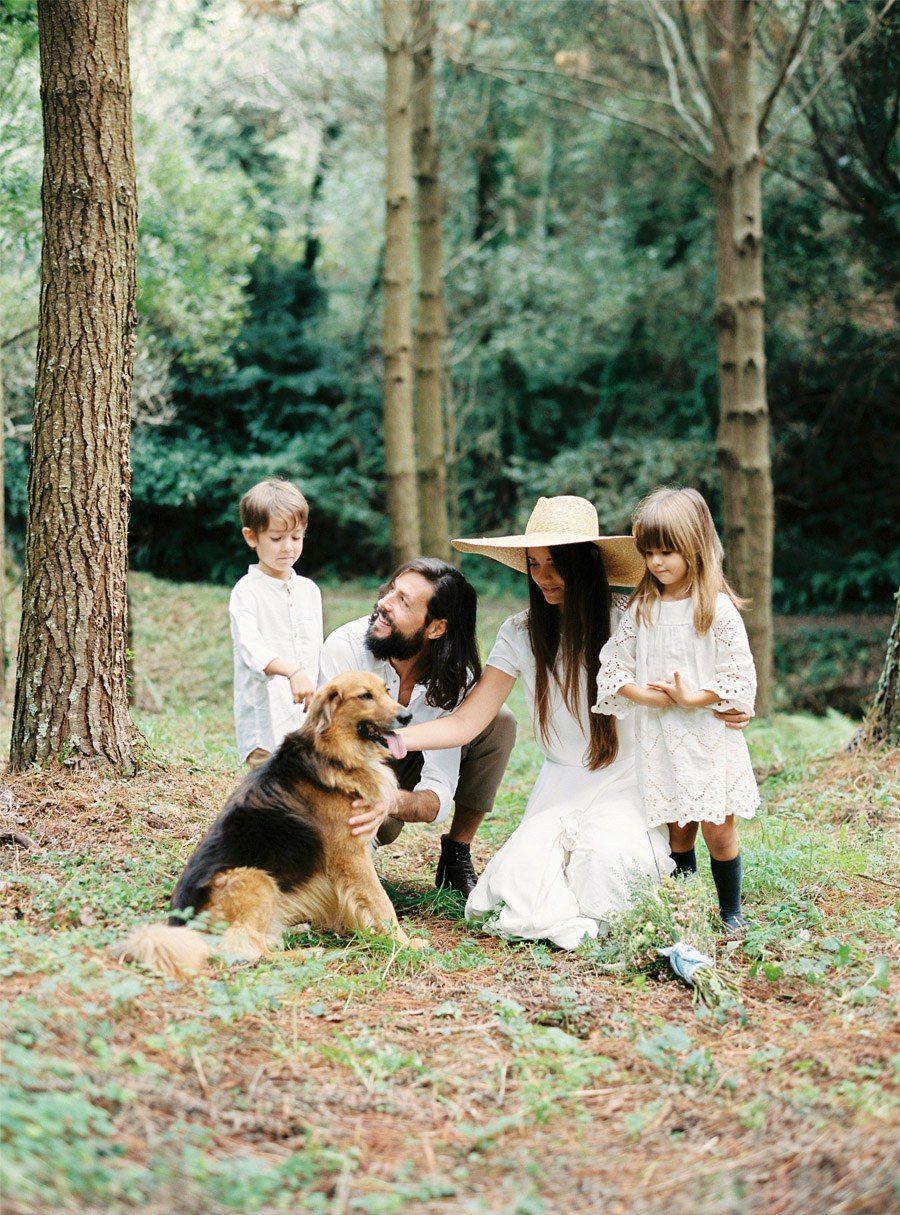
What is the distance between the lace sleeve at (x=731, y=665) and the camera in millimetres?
4165

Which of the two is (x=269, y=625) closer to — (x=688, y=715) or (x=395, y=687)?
(x=395, y=687)

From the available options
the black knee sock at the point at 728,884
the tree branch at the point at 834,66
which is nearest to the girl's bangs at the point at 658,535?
the black knee sock at the point at 728,884

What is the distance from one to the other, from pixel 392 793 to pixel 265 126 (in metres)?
18.7

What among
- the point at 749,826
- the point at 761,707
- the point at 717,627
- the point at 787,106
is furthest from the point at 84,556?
the point at 787,106

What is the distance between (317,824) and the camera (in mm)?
4113

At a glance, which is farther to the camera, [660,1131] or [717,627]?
[717,627]

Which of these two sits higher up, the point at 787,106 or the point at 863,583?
the point at 787,106

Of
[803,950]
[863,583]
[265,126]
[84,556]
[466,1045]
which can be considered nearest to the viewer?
[466,1045]

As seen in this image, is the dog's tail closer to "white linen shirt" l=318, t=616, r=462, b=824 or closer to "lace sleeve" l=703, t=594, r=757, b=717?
"white linen shirt" l=318, t=616, r=462, b=824

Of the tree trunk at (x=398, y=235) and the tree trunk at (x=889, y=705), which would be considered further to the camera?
the tree trunk at (x=398, y=235)

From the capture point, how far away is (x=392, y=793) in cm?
431

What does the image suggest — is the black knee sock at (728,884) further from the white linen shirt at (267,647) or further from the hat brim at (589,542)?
the white linen shirt at (267,647)

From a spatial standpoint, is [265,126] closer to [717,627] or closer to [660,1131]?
[717,627]

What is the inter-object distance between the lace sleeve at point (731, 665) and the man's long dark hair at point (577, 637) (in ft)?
2.00
